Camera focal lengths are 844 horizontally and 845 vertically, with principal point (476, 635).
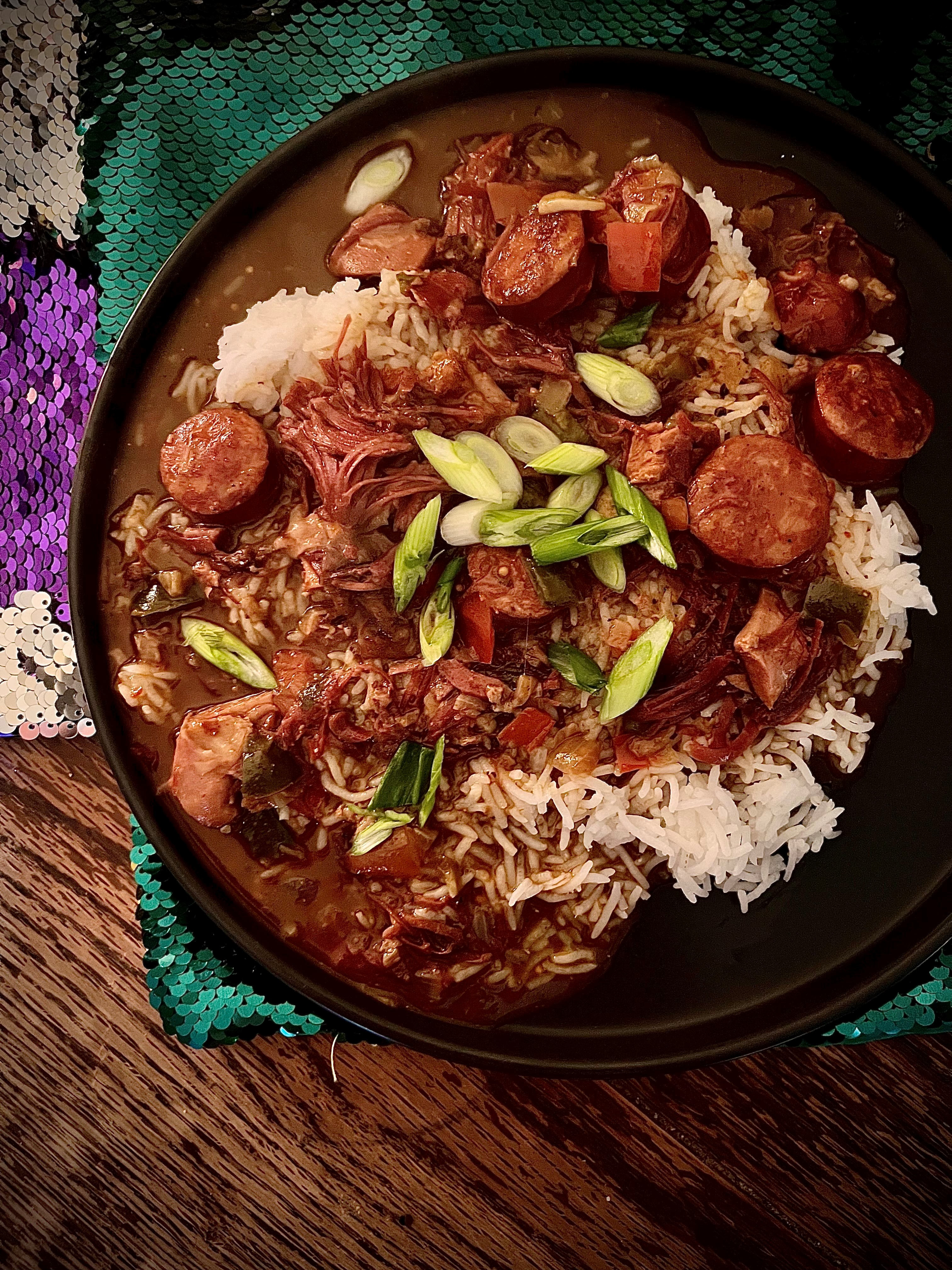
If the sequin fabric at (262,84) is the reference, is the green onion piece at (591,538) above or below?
below

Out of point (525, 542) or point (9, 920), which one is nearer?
point (525, 542)

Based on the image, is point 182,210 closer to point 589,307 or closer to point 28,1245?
point 589,307

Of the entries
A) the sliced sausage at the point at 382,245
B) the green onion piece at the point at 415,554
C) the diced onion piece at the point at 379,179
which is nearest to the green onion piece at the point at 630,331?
the sliced sausage at the point at 382,245

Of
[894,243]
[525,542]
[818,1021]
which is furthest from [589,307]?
[818,1021]

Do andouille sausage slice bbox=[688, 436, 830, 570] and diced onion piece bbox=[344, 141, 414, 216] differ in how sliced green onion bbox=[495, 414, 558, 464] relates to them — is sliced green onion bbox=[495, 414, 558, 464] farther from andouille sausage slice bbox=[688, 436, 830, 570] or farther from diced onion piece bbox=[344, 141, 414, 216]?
diced onion piece bbox=[344, 141, 414, 216]

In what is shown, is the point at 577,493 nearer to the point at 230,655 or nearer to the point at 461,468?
the point at 461,468

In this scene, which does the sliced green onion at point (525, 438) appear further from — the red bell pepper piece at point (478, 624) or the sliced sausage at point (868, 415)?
Result: the sliced sausage at point (868, 415)
